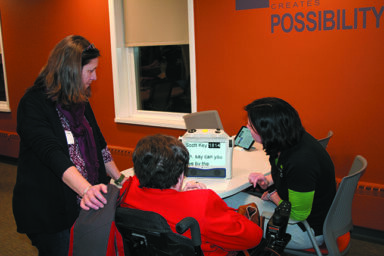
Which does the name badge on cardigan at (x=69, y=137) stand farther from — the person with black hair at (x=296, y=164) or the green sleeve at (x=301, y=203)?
the green sleeve at (x=301, y=203)

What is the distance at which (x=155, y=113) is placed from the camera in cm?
434

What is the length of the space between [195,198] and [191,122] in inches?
74.2

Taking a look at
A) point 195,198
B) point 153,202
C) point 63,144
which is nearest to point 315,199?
point 195,198

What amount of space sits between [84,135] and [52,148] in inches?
9.8

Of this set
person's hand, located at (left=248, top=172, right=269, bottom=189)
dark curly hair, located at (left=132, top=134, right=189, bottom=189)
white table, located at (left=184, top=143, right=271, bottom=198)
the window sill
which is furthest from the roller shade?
dark curly hair, located at (left=132, top=134, right=189, bottom=189)

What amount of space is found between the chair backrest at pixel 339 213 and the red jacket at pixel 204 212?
494 mm

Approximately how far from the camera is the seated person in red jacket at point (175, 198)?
137 cm

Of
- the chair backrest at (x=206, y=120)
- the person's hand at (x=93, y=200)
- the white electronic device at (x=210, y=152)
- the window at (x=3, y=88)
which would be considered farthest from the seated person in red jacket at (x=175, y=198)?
the window at (x=3, y=88)

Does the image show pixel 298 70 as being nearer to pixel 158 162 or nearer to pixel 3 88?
pixel 158 162

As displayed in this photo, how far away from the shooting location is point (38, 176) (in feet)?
5.34

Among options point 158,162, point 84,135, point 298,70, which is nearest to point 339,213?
point 158,162

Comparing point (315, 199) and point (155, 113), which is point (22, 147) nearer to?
point (315, 199)

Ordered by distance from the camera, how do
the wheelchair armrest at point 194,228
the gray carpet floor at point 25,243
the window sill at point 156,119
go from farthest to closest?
the window sill at point 156,119 < the gray carpet floor at point 25,243 < the wheelchair armrest at point 194,228

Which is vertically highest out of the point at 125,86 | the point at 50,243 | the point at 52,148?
the point at 125,86
